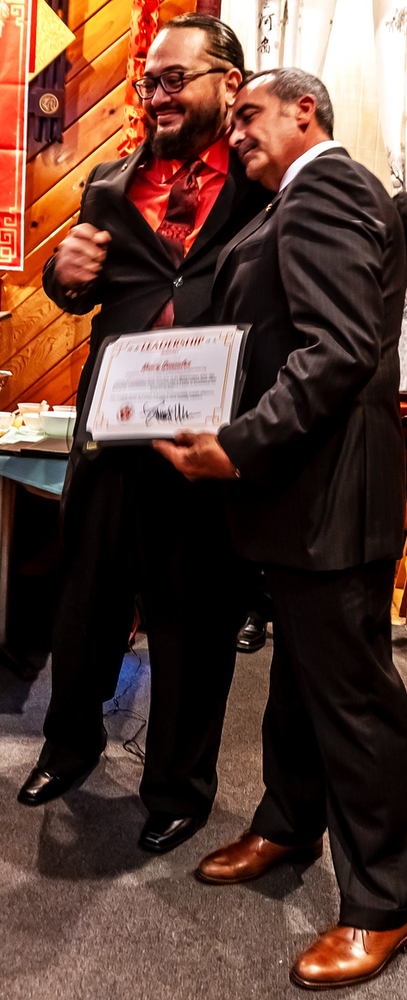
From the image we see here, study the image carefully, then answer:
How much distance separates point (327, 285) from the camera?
105 centimetres

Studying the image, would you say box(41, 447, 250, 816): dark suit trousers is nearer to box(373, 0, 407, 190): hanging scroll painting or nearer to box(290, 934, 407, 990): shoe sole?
box(290, 934, 407, 990): shoe sole

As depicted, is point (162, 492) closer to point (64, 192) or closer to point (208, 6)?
point (64, 192)

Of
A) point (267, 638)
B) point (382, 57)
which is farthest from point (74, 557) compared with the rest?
point (382, 57)

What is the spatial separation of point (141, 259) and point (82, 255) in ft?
0.34

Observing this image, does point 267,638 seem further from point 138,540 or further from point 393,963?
point 393,963

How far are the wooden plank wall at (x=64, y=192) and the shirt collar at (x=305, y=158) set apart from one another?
2.31 meters

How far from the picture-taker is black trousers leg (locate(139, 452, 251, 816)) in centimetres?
148

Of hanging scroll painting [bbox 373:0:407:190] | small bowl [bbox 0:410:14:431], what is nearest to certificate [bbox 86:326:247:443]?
small bowl [bbox 0:410:14:431]

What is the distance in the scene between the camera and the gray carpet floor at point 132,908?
116 cm

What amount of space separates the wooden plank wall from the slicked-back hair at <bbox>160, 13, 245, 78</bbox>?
77.9 inches

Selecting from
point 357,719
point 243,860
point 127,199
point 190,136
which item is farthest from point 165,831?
point 190,136

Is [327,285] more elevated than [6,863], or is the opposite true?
[327,285]

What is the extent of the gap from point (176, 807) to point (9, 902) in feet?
1.16
